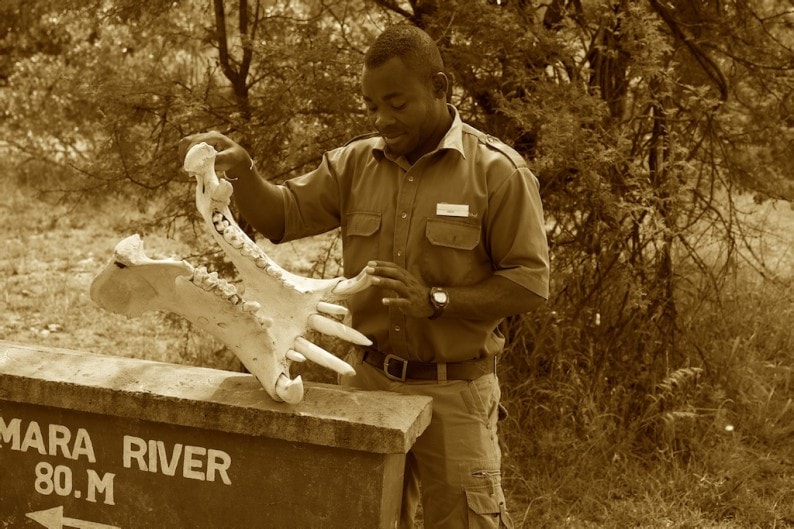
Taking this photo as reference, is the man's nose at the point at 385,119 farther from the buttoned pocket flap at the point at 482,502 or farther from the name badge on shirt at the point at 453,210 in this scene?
the buttoned pocket flap at the point at 482,502

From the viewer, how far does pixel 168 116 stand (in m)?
4.17

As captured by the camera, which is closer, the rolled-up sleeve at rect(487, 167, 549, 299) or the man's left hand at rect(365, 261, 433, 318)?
the man's left hand at rect(365, 261, 433, 318)

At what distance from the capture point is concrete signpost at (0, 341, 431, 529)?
2.06 meters

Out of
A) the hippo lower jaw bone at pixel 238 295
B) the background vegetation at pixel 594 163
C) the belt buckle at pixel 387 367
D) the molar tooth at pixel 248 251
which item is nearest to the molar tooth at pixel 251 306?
the hippo lower jaw bone at pixel 238 295

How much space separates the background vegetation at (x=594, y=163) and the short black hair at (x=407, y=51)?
130 centimetres

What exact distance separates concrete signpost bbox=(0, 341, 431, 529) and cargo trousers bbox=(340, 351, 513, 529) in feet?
0.44

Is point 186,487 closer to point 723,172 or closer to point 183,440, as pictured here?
point 183,440

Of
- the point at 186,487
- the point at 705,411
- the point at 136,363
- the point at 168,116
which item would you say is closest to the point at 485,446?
the point at 186,487

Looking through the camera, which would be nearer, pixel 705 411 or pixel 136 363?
pixel 136 363

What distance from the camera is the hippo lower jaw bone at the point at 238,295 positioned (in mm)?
2145

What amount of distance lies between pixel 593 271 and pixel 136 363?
2345 mm

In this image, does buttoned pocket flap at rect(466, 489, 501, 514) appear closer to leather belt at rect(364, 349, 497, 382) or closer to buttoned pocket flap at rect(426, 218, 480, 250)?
leather belt at rect(364, 349, 497, 382)

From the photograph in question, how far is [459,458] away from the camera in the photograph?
7.50ft

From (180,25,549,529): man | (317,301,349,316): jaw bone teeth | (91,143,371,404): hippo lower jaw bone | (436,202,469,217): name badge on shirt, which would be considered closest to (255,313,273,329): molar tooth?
(91,143,371,404): hippo lower jaw bone
